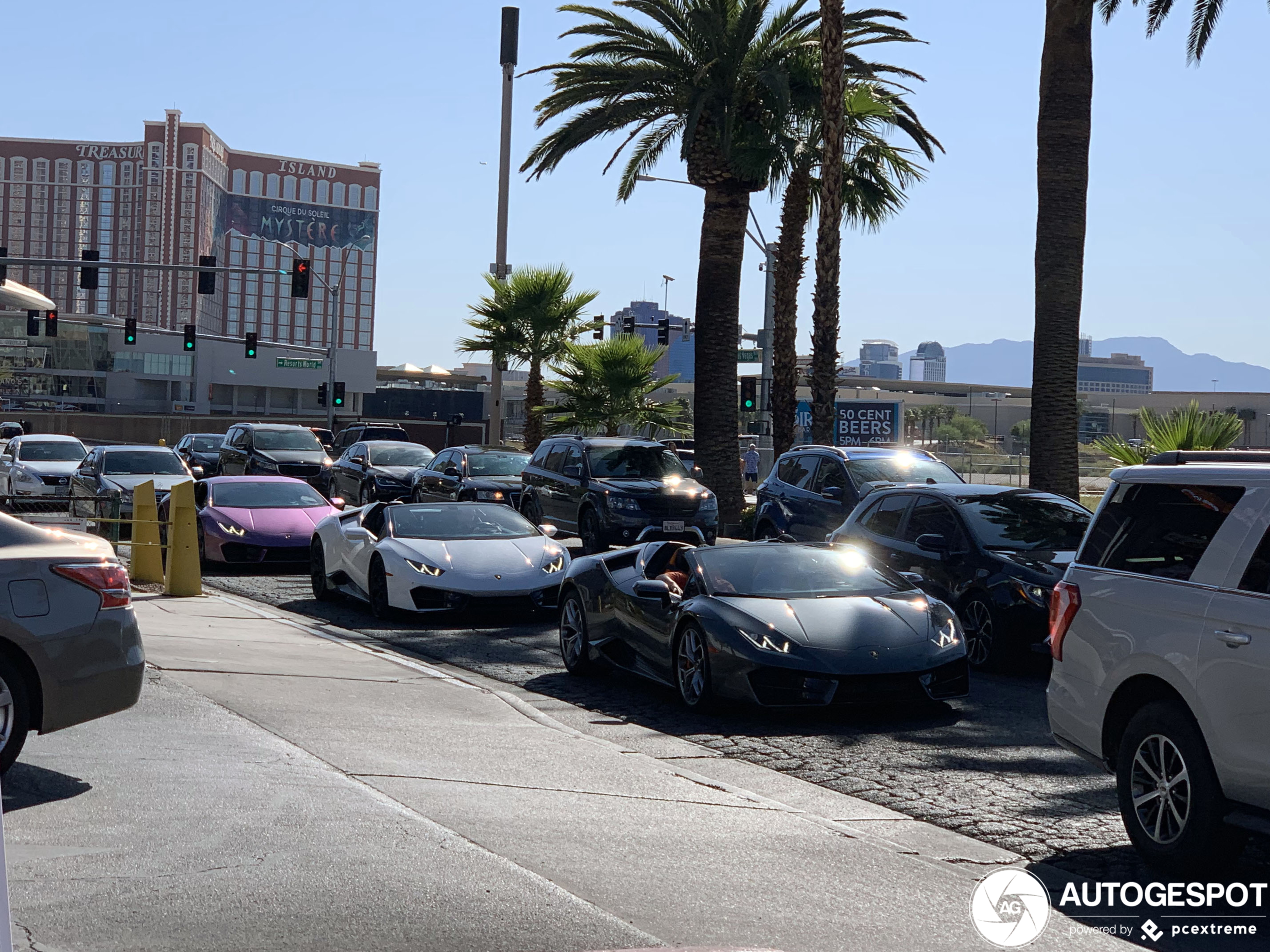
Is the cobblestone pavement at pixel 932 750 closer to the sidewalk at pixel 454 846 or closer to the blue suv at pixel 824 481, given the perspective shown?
the sidewalk at pixel 454 846

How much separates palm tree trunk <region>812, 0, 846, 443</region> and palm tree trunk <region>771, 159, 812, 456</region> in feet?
7.58

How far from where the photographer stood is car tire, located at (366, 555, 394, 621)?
14.2 m

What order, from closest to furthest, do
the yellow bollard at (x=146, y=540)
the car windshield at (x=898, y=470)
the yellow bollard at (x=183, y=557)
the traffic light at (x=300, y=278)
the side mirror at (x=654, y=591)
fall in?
the side mirror at (x=654, y=591)
the yellow bollard at (x=183, y=557)
the yellow bollard at (x=146, y=540)
the car windshield at (x=898, y=470)
the traffic light at (x=300, y=278)

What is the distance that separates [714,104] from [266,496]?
12876 mm

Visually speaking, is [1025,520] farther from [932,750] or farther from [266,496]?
[266,496]

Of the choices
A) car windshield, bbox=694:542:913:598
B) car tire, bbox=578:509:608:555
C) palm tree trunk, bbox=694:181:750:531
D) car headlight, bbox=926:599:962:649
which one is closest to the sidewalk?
car windshield, bbox=694:542:913:598

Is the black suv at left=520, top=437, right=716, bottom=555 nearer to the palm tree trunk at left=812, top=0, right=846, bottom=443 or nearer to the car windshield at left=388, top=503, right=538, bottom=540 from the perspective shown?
the palm tree trunk at left=812, top=0, right=846, bottom=443

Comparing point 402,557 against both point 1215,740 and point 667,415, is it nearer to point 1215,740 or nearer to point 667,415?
point 1215,740

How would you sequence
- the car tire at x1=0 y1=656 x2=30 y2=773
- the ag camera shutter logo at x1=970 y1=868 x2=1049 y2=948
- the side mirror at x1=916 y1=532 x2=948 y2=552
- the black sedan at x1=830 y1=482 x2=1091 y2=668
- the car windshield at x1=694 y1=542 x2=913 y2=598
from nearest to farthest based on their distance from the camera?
1. the ag camera shutter logo at x1=970 y1=868 x2=1049 y2=948
2. the car tire at x1=0 y1=656 x2=30 y2=773
3. the car windshield at x1=694 y1=542 x2=913 y2=598
4. the black sedan at x1=830 y1=482 x2=1091 y2=668
5. the side mirror at x1=916 y1=532 x2=948 y2=552

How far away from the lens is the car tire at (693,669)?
9383 mm

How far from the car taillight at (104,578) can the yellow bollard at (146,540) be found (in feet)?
30.7

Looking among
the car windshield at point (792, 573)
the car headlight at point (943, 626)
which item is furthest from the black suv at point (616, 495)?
the car headlight at point (943, 626)

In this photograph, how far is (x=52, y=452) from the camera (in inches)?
1240

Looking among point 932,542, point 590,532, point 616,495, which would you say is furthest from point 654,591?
point 590,532
